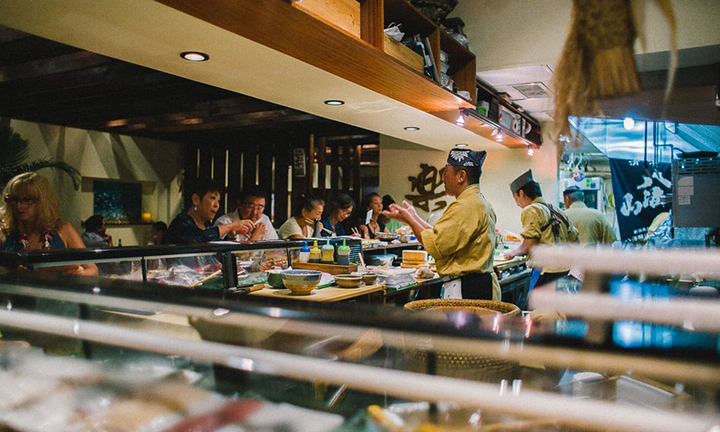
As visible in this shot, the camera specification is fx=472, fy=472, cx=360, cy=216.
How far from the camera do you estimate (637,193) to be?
7051mm

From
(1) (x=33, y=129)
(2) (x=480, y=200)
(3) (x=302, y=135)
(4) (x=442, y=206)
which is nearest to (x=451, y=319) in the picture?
(2) (x=480, y=200)

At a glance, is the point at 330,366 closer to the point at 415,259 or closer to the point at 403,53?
the point at 403,53

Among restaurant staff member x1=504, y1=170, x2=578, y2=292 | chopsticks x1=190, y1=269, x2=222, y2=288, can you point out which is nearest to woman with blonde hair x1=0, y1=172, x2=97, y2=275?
chopsticks x1=190, y1=269, x2=222, y2=288

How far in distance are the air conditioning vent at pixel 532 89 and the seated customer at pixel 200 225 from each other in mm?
3718

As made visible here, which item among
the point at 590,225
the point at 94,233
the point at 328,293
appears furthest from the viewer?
the point at 94,233

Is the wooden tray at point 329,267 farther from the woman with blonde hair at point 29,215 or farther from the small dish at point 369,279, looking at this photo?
the woman with blonde hair at point 29,215

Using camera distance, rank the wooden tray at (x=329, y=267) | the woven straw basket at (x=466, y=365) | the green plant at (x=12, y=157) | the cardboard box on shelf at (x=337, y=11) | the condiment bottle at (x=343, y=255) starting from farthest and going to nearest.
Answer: the green plant at (x=12, y=157), the condiment bottle at (x=343, y=255), the wooden tray at (x=329, y=267), the cardboard box on shelf at (x=337, y=11), the woven straw basket at (x=466, y=365)

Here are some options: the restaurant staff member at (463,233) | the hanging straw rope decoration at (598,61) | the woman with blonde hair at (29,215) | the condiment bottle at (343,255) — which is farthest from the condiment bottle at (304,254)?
the hanging straw rope decoration at (598,61)

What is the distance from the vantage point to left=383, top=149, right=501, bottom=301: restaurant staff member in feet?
11.1

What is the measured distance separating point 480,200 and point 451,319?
262 centimetres

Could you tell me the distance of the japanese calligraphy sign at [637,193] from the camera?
270 inches

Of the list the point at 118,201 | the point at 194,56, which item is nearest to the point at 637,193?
the point at 194,56

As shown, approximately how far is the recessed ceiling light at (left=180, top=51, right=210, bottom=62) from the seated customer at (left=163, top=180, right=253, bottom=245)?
4.40 ft

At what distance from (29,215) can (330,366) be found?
2.67m
